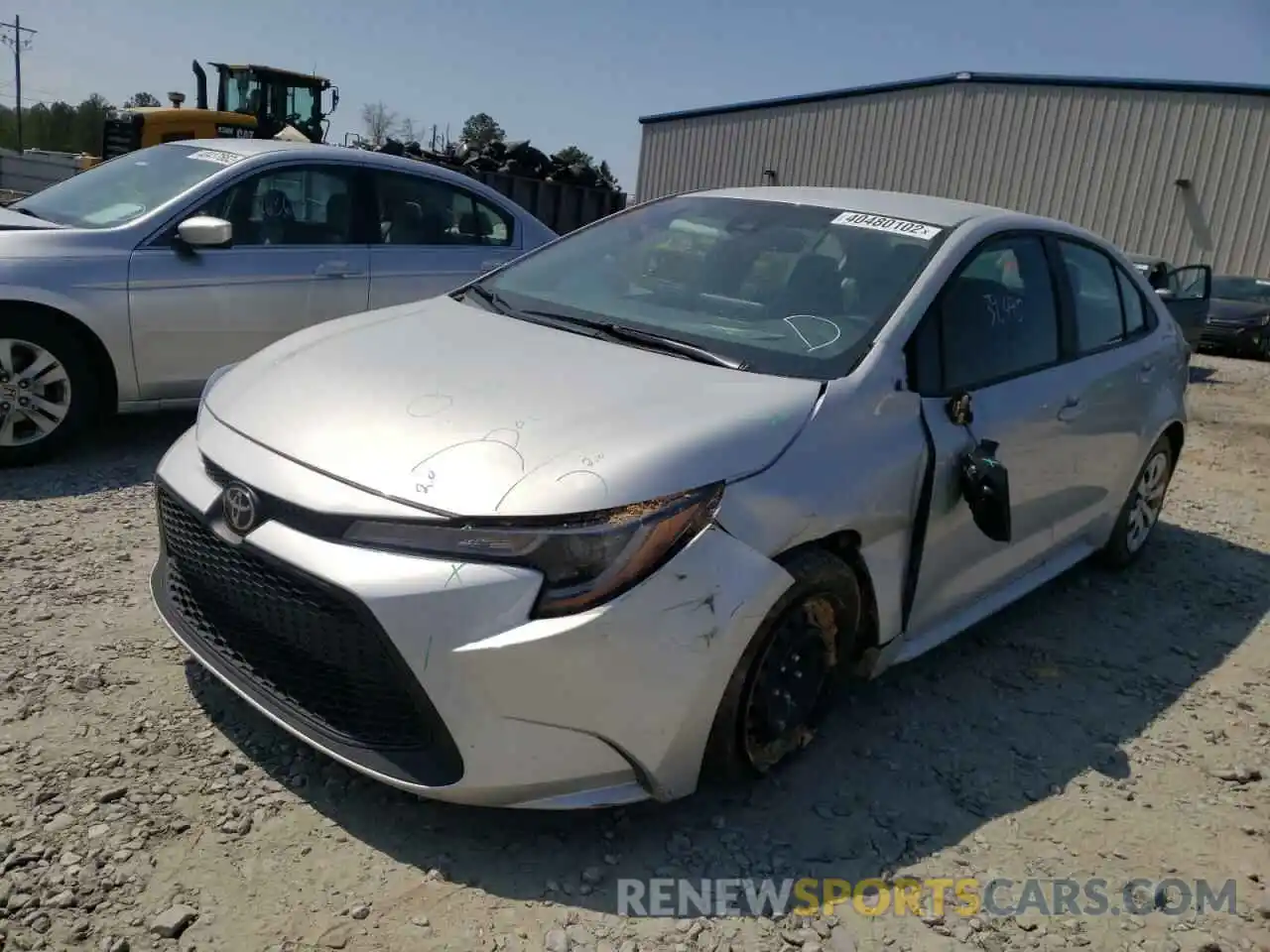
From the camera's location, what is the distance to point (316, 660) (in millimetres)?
2412

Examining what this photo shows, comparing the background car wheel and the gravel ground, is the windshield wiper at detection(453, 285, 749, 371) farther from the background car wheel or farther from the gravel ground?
the background car wheel

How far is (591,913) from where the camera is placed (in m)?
2.33

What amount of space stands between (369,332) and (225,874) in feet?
5.42

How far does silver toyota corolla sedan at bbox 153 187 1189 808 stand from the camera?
89.4 inches

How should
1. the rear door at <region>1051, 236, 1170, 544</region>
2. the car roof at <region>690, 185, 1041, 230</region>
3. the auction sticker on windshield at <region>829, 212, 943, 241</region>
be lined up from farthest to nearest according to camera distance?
the rear door at <region>1051, 236, 1170, 544</region>, the car roof at <region>690, 185, 1041, 230</region>, the auction sticker on windshield at <region>829, 212, 943, 241</region>

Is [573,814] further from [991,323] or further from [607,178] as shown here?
[607,178]

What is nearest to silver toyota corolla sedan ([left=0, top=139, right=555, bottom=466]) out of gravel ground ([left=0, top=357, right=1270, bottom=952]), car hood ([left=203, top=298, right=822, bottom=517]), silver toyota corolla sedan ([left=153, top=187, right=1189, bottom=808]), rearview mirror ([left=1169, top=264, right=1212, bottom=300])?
gravel ground ([left=0, top=357, right=1270, bottom=952])

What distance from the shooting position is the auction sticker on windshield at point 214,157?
5.47m

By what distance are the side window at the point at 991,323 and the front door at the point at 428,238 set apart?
121 inches

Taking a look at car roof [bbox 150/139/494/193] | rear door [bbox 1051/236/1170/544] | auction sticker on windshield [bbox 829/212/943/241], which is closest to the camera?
auction sticker on windshield [bbox 829/212/943/241]

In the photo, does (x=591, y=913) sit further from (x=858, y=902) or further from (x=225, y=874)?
(x=225, y=874)

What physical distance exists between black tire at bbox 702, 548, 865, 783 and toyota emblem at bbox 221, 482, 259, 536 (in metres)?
1.20

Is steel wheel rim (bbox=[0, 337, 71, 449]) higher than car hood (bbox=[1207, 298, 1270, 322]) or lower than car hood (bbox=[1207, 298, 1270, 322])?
lower

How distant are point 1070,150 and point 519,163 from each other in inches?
437
